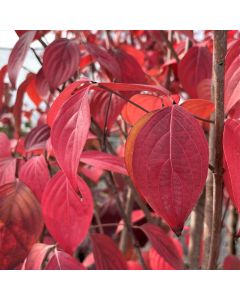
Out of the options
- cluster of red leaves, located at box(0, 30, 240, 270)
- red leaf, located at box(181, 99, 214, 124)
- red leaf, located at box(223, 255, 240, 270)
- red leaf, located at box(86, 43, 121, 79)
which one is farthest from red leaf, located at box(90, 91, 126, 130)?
red leaf, located at box(223, 255, 240, 270)

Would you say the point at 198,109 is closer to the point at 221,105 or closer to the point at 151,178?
the point at 221,105

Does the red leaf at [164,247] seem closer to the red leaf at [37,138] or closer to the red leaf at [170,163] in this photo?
the red leaf at [37,138]

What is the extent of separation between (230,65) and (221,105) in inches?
2.6

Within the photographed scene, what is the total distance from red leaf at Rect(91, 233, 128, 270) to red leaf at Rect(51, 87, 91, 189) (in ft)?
1.21

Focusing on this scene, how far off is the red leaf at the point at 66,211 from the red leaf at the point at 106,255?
0.60ft

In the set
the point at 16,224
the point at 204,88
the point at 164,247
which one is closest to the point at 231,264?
the point at 164,247

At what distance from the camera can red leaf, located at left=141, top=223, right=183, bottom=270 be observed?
2.55ft

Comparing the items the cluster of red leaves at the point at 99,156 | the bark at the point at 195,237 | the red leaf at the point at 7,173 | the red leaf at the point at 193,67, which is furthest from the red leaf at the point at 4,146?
the bark at the point at 195,237

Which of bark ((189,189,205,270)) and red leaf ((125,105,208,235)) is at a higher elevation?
red leaf ((125,105,208,235))

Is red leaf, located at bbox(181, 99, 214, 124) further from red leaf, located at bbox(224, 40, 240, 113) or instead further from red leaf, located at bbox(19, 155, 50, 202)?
red leaf, located at bbox(19, 155, 50, 202)

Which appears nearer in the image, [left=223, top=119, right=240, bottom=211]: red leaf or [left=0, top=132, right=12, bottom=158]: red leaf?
[left=223, top=119, right=240, bottom=211]: red leaf

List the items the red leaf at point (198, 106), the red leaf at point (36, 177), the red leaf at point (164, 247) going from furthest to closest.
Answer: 1. the red leaf at point (164, 247)
2. the red leaf at point (36, 177)
3. the red leaf at point (198, 106)

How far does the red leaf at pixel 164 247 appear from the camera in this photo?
30.6 inches

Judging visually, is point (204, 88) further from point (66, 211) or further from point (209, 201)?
point (66, 211)
